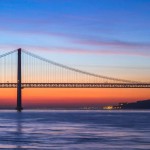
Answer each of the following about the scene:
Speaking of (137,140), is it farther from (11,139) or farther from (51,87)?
(51,87)

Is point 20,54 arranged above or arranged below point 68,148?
above

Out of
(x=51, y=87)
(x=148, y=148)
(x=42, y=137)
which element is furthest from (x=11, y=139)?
(x=51, y=87)

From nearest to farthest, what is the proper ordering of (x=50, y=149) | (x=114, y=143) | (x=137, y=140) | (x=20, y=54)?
(x=50, y=149), (x=114, y=143), (x=137, y=140), (x=20, y=54)

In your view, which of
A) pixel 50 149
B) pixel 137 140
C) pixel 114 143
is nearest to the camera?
pixel 50 149

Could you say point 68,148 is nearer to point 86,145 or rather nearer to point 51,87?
point 86,145

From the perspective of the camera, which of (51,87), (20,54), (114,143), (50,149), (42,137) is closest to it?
(50,149)

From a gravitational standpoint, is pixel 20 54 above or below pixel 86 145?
above

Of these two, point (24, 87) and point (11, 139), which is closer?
point (11, 139)

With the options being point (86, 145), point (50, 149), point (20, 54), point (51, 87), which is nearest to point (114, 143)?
point (86, 145)

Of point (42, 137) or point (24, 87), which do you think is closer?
point (42, 137)
